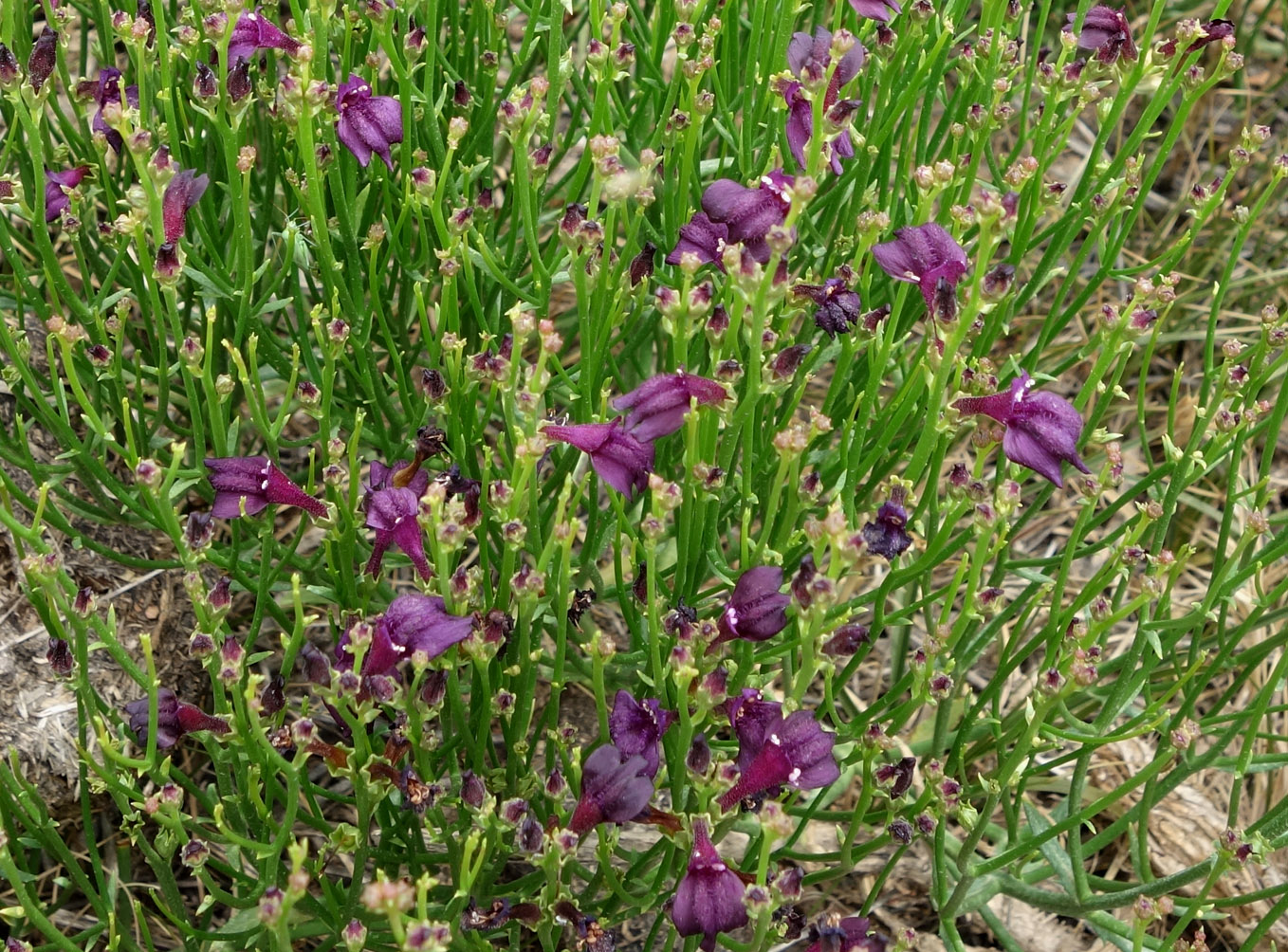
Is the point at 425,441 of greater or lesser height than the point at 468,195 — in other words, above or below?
below

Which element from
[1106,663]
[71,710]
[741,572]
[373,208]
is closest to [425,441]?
[741,572]

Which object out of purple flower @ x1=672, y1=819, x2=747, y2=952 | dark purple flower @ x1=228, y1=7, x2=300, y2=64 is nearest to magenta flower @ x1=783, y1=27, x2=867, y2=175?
dark purple flower @ x1=228, y1=7, x2=300, y2=64

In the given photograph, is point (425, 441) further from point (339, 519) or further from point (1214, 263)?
point (1214, 263)

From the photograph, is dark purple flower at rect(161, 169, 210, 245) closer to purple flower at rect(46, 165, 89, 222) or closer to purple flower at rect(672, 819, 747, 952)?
purple flower at rect(46, 165, 89, 222)

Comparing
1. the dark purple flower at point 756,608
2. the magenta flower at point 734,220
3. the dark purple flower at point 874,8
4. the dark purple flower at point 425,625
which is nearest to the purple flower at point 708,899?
the dark purple flower at point 756,608

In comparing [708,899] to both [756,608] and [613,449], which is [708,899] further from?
[613,449]

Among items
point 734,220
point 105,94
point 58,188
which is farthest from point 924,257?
point 58,188
